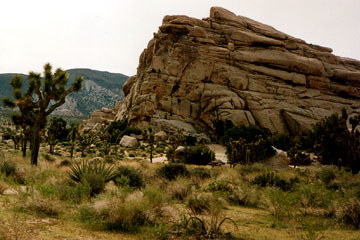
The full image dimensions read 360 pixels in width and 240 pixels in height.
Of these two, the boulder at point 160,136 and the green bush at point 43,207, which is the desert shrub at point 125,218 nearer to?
the green bush at point 43,207

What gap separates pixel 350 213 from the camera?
683 centimetres

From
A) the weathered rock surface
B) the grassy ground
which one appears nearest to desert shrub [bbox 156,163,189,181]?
the grassy ground

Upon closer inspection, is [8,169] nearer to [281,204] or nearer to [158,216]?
[158,216]

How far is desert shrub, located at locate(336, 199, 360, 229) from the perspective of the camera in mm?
6652

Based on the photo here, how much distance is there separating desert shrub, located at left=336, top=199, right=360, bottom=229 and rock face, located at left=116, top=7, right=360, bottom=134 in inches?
1718

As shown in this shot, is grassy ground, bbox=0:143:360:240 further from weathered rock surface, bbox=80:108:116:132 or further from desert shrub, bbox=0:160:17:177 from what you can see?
weathered rock surface, bbox=80:108:116:132

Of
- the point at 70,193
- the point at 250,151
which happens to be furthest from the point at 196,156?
the point at 70,193

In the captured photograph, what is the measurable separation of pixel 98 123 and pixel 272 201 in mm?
62413

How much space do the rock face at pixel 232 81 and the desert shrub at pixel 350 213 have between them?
43.6 m

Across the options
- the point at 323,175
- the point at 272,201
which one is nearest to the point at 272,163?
the point at 323,175

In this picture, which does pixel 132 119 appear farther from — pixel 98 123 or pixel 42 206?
pixel 42 206

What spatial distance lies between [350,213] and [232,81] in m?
50.4

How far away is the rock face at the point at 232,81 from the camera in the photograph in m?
53.3

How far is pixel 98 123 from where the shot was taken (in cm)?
6588
